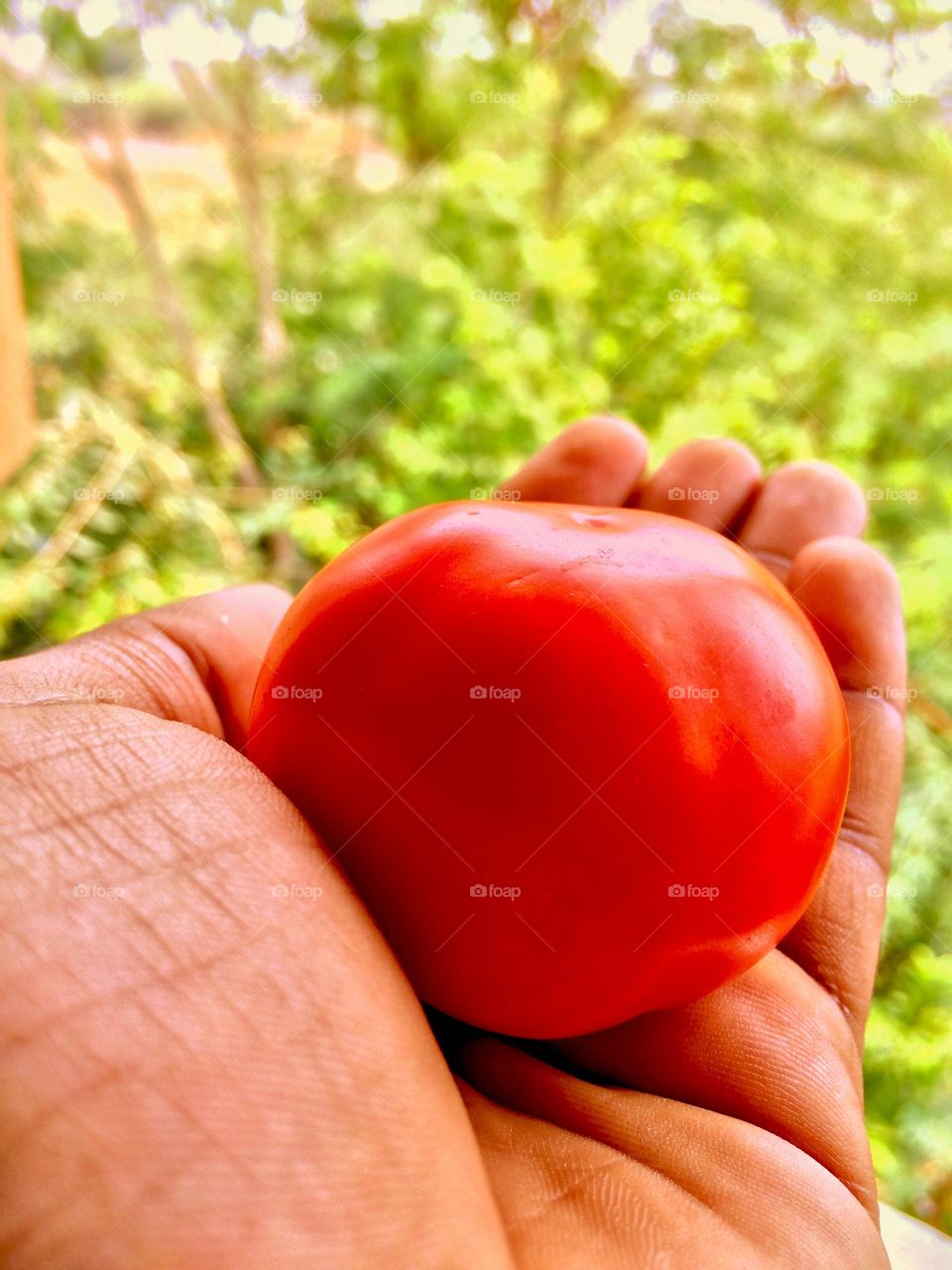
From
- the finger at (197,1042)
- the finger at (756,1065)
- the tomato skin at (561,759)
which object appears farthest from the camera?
the finger at (756,1065)

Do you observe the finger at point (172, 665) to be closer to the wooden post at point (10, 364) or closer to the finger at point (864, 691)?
the finger at point (864, 691)

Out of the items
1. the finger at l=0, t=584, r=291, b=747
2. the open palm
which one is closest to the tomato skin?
the open palm

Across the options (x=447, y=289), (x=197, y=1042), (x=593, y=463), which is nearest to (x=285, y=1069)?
(x=197, y=1042)

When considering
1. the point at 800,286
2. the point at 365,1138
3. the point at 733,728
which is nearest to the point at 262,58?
the point at 800,286

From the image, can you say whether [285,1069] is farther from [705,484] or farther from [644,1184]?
[705,484]

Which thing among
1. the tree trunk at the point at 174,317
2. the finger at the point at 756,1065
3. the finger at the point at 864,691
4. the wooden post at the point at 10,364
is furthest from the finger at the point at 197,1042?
the tree trunk at the point at 174,317

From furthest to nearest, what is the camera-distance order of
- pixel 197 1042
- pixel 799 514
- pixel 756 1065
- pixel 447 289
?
1. pixel 447 289
2. pixel 799 514
3. pixel 756 1065
4. pixel 197 1042

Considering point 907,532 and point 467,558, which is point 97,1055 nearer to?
point 467,558
